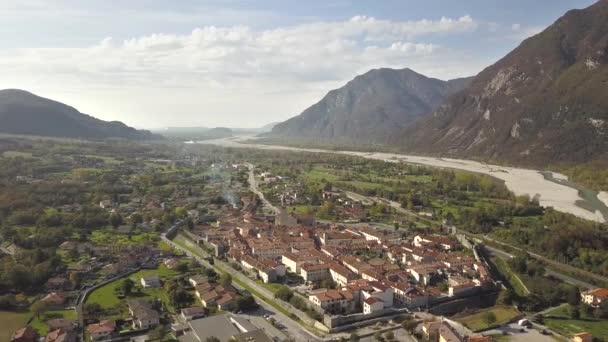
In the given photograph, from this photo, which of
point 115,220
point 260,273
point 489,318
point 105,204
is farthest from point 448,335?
point 105,204

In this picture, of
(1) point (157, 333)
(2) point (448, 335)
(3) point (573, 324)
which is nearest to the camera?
(2) point (448, 335)

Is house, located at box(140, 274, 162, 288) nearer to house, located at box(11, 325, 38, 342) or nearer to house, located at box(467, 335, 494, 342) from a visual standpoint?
house, located at box(11, 325, 38, 342)

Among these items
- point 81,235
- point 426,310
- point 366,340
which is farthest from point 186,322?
point 81,235

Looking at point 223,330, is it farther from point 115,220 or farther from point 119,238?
point 115,220

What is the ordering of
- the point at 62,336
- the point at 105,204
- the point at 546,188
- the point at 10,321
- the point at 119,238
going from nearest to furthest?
1. the point at 62,336
2. the point at 10,321
3. the point at 119,238
4. the point at 105,204
5. the point at 546,188

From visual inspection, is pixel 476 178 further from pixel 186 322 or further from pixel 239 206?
pixel 186 322
